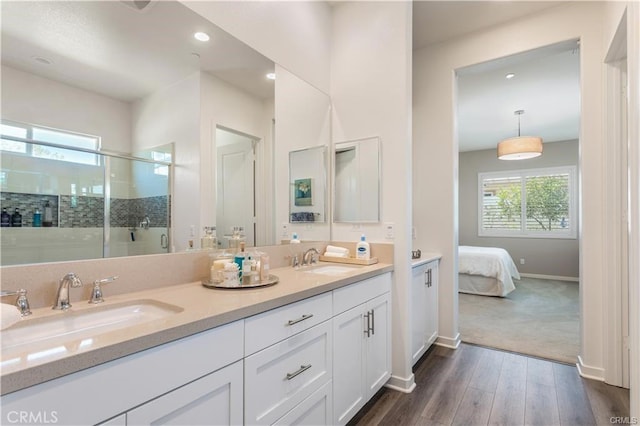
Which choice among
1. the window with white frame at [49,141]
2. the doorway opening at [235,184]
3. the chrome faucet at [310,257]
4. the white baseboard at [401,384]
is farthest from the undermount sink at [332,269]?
the window with white frame at [49,141]

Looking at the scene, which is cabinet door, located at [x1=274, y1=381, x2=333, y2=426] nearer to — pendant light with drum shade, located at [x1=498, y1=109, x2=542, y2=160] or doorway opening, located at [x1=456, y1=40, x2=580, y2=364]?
doorway opening, located at [x1=456, y1=40, x2=580, y2=364]

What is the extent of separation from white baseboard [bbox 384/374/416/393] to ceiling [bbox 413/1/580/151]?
289cm

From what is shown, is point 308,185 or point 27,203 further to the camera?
point 308,185

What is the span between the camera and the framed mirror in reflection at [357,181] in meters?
2.31

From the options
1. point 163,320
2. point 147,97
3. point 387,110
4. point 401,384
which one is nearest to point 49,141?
point 147,97

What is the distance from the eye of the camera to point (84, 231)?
1.18 metres

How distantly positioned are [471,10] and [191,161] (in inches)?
108

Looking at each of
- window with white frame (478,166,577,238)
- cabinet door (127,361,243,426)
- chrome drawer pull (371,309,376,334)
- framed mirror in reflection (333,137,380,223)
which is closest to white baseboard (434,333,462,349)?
chrome drawer pull (371,309,376,334)

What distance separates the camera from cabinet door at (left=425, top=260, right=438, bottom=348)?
9.04ft

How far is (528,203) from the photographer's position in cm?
659

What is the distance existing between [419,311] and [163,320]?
7.08ft

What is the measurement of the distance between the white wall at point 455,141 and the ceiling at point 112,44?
2199 millimetres

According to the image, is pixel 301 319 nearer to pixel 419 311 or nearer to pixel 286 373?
pixel 286 373

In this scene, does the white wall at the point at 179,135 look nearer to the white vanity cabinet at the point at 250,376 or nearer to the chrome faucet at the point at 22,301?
the chrome faucet at the point at 22,301
